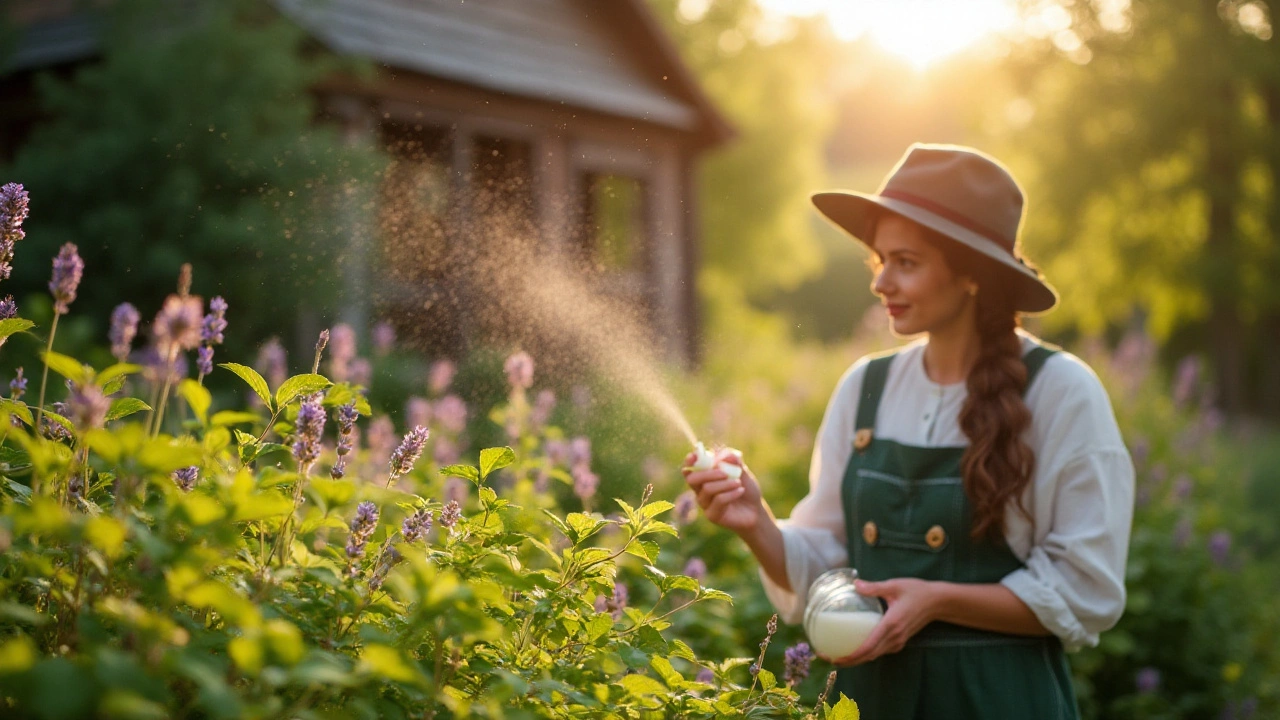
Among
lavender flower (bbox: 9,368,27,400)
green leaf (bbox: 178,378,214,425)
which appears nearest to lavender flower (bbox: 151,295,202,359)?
green leaf (bbox: 178,378,214,425)

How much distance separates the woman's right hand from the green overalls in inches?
12.1

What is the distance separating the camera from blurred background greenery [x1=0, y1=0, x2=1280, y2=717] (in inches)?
211

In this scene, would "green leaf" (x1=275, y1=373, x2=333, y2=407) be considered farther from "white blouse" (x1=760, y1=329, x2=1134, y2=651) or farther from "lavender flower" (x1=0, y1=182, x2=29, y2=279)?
"white blouse" (x1=760, y1=329, x2=1134, y2=651)

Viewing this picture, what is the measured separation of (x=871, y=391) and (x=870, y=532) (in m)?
0.39

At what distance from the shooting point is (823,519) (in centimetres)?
279

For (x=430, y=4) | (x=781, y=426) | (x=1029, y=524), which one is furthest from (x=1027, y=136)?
(x=1029, y=524)

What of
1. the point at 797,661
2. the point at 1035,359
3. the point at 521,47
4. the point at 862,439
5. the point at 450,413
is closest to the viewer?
the point at 797,661

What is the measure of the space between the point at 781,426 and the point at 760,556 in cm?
617

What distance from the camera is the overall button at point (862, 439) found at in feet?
8.84

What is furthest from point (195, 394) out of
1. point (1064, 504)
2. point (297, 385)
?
point (1064, 504)

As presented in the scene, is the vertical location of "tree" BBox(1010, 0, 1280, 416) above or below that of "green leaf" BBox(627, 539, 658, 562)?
above

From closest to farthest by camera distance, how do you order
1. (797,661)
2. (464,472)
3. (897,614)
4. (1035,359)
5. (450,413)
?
(464,472), (797,661), (897,614), (1035,359), (450,413)

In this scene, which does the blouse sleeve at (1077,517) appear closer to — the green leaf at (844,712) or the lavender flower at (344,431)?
the green leaf at (844,712)

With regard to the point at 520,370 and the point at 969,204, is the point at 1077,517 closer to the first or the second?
the point at 969,204
